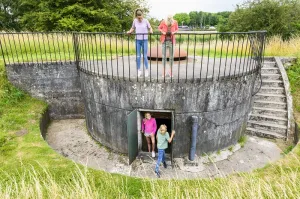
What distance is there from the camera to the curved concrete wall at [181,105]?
633 centimetres

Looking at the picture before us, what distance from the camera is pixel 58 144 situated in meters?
7.86

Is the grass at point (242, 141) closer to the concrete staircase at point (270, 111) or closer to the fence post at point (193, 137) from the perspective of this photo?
the concrete staircase at point (270, 111)

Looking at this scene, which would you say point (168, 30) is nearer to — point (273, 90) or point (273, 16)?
point (273, 90)

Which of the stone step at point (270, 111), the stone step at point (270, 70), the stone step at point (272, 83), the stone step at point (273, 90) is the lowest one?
the stone step at point (270, 111)

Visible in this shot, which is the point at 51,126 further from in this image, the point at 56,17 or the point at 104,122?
the point at 56,17

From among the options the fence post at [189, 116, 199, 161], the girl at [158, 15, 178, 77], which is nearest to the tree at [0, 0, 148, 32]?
the girl at [158, 15, 178, 77]

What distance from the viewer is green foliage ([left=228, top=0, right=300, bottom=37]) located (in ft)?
71.1

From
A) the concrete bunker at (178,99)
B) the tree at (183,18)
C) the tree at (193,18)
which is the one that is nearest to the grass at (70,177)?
the concrete bunker at (178,99)

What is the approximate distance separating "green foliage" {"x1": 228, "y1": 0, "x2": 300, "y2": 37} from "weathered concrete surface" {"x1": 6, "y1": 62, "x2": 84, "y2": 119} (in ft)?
64.7

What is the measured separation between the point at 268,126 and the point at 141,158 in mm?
4860

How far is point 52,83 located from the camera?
9391 mm

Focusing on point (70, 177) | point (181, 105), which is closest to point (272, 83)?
point (181, 105)

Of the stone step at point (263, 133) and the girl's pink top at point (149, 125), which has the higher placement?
the girl's pink top at point (149, 125)

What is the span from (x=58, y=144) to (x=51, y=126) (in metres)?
1.67
